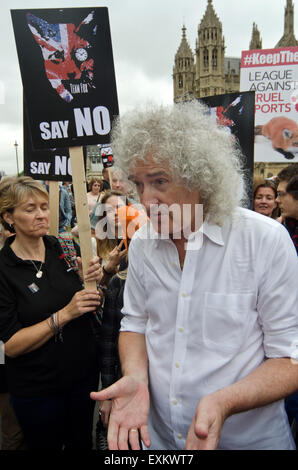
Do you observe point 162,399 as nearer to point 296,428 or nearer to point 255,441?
point 255,441

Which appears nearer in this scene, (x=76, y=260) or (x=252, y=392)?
(x=252, y=392)

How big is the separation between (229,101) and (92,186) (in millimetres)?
4386

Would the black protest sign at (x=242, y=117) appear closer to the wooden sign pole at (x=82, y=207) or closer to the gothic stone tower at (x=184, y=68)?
the wooden sign pole at (x=82, y=207)

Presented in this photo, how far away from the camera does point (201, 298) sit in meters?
1.31

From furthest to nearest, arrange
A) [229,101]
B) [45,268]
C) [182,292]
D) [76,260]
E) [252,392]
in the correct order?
[229,101], [76,260], [45,268], [182,292], [252,392]

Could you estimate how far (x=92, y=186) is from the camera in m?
7.53

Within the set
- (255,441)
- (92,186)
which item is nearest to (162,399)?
(255,441)

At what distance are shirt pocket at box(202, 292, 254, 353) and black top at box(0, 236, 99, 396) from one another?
1116 millimetres

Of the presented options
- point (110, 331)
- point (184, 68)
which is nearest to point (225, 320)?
point (110, 331)

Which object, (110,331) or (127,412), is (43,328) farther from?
(127,412)

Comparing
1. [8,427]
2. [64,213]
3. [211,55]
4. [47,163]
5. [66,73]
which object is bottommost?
[8,427]

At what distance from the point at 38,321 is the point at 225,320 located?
1207mm

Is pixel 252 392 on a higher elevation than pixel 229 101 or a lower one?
lower

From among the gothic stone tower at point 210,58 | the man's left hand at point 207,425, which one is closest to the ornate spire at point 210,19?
the gothic stone tower at point 210,58
